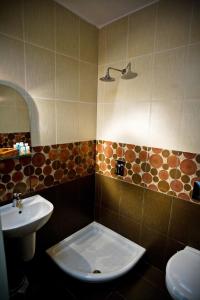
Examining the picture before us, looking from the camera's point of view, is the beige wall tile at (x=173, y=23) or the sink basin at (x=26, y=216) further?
the beige wall tile at (x=173, y=23)

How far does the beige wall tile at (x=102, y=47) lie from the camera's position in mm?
1830

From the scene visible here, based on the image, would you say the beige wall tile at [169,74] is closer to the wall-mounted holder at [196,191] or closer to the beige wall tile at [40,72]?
the wall-mounted holder at [196,191]

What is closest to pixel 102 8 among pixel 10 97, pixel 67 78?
pixel 67 78

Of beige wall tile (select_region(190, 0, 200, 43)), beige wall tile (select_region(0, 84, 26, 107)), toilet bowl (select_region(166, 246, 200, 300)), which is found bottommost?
toilet bowl (select_region(166, 246, 200, 300))

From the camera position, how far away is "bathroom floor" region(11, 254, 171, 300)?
1.44 metres

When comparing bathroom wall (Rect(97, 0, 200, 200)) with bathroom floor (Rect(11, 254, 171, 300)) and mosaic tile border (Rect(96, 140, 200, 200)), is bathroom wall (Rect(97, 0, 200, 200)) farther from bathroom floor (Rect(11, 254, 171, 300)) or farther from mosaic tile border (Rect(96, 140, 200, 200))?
bathroom floor (Rect(11, 254, 171, 300))

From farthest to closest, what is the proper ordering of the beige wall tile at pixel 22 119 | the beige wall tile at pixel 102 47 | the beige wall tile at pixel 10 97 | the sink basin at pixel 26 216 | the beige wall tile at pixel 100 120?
the beige wall tile at pixel 100 120, the beige wall tile at pixel 102 47, the beige wall tile at pixel 22 119, the beige wall tile at pixel 10 97, the sink basin at pixel 26 216

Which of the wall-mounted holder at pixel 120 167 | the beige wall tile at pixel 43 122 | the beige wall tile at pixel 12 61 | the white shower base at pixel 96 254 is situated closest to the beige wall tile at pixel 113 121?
the wall-mounted holder at pixel 120 167

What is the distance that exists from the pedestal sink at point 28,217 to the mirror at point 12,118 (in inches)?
19.9

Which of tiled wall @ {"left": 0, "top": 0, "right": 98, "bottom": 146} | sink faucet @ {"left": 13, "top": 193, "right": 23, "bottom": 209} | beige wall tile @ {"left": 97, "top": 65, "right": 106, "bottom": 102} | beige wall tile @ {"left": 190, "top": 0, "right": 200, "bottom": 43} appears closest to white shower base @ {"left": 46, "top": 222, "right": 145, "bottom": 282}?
sink faucet @ {"left": 13, "top": 193, "right": 23, "bottom": 209}

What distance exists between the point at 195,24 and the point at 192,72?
0.33 meters

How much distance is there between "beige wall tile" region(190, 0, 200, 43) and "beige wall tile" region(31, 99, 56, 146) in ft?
4.01

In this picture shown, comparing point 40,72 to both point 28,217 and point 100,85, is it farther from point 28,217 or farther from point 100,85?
point 28,217

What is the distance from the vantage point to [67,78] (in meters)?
1.67
